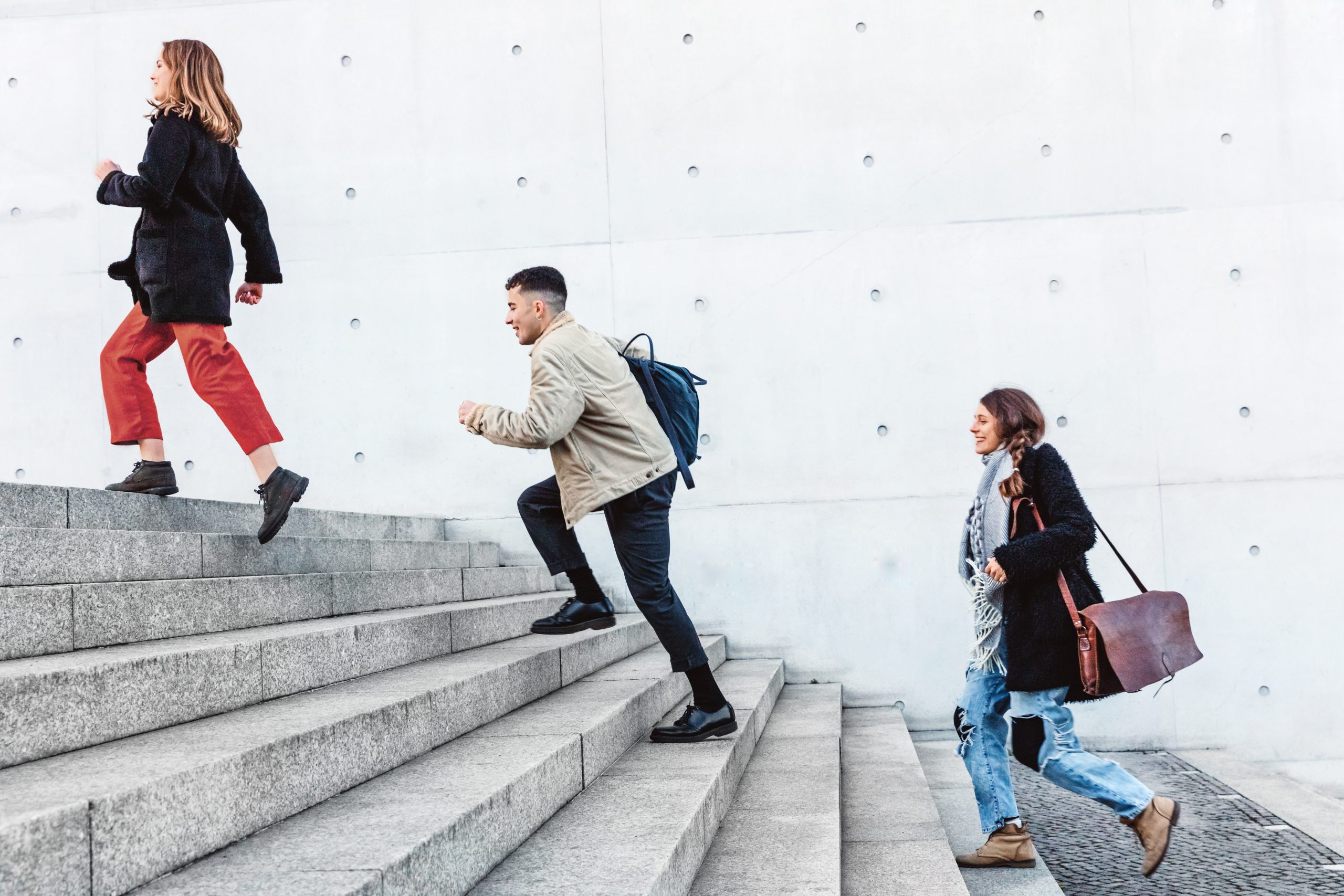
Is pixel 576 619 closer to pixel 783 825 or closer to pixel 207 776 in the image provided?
pixel 783 825

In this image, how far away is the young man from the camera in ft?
11.1

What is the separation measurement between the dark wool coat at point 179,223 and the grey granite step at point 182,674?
1147mm

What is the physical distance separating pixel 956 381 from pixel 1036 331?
0.51 meters

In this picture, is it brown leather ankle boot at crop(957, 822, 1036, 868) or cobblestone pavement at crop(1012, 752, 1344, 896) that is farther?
cobblestone pavement at crop(1012, 752, 1344, 896)

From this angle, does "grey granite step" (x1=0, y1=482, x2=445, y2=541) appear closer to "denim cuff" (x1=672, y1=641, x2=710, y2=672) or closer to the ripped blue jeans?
"denim cuff" (x1=672, y1=641, x2=710, y2=672)

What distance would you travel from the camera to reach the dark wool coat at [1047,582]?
131 inches

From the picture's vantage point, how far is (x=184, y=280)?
3.80 metres

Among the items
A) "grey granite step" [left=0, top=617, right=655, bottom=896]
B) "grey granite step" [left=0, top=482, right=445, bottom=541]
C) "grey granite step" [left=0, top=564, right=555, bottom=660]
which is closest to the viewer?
"grey granite step" [left=0, top=617, right=655, bottom=896]

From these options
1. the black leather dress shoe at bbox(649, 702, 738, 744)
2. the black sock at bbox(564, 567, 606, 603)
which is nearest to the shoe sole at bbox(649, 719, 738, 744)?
the black leather dress shoe at bbox(649, 702, 738, 744)

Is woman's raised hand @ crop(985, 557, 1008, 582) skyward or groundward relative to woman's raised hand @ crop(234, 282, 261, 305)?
groundward

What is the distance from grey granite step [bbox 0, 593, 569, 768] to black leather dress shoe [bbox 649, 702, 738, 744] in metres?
0.84

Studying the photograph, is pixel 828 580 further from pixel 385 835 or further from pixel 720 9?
pixel 385 835

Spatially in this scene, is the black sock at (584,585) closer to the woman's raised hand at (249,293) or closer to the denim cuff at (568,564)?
the denim cuff at (568,564)

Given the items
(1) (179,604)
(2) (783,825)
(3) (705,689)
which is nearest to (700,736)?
(3) (705,689)
